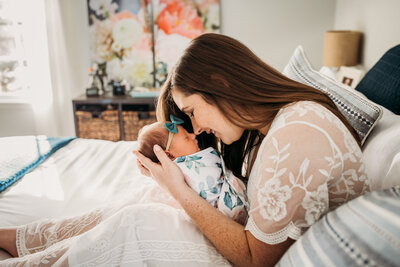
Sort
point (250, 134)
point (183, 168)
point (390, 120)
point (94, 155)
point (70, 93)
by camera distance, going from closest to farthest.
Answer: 1. point (390, 120)
2. point (183, 168)
3. point (250, 134)
4. point (94, 155)
5. point (70, 93)

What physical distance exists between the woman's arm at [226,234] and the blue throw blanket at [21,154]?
87 cm

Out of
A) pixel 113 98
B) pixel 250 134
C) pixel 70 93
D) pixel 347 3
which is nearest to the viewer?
pixel 250 134

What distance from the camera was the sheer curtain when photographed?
325 cm

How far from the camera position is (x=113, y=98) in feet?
10.3

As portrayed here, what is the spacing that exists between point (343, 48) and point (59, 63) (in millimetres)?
2661

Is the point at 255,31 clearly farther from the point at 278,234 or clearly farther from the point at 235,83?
the point at 278,234

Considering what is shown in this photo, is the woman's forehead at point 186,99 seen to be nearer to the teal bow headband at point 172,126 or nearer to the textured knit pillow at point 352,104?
the teal bow headband at point 172,126

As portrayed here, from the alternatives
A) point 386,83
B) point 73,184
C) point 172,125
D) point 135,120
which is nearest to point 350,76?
point 386,83

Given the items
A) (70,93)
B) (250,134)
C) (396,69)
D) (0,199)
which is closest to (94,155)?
(0,199)

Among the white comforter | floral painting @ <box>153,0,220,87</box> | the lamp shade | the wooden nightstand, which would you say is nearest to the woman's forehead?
the white comforter

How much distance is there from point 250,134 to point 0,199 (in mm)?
1075

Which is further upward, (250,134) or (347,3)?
(347,3)

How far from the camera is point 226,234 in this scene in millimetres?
909

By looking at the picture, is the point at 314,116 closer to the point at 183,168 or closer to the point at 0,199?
the point at 183,168
